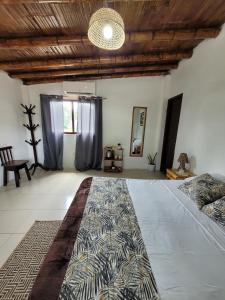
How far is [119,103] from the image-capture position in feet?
14.5

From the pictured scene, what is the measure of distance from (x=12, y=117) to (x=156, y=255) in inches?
159

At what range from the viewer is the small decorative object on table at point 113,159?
4535mm

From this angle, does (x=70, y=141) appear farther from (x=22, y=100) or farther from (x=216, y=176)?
(x=216, y=176)

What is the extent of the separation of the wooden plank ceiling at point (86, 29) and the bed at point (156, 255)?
197 cm

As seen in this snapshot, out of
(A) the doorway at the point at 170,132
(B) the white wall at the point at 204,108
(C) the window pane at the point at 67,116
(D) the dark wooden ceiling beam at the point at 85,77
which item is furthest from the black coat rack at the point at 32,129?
(B) the white wall at the point at 204,108

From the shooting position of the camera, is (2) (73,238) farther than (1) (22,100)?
No

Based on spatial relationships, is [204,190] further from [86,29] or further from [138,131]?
[138,131]

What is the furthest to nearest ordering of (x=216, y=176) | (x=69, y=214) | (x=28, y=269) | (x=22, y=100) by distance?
(x=22, y=100) → (x=216, y=176) → (x=28, y=269) → (x=69, y=214)

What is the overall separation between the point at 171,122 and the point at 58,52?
3.07 meters

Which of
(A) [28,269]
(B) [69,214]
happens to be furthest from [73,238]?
(A) [28,269]

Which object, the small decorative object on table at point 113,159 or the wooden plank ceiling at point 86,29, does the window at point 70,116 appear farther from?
the wooden plank ceiling at point 86,29

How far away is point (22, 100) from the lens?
409cm

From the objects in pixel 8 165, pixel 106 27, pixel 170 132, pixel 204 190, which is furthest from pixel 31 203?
pixel 170 132

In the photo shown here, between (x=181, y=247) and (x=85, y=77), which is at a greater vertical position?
(x=85, y=77)
